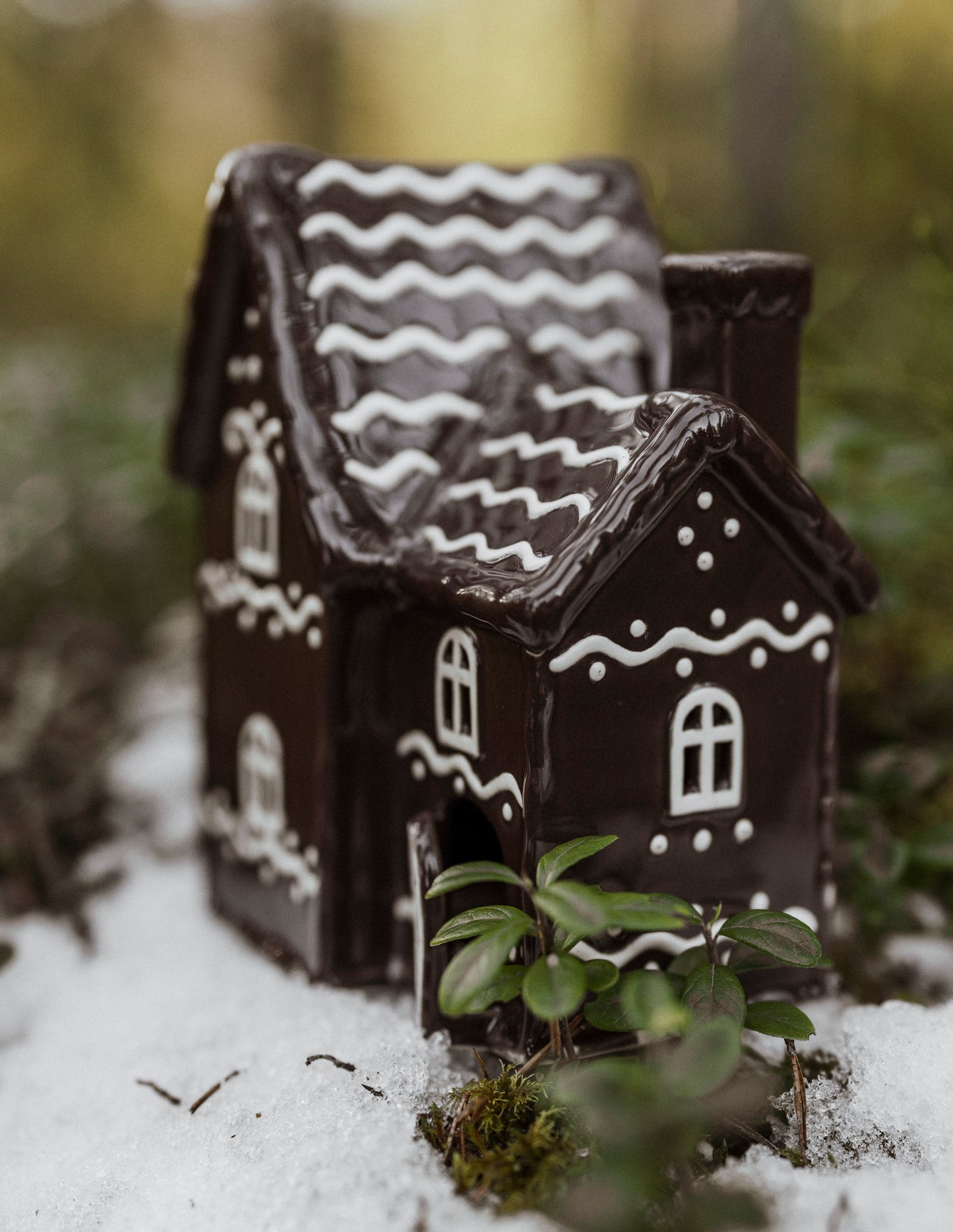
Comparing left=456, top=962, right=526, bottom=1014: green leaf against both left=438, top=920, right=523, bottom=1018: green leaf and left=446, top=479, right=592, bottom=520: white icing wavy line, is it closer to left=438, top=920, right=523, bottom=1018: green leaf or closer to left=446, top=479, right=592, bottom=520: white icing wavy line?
left=438, top=920, right=523, bottom=1018: green leaf

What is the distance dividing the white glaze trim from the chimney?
91 cm

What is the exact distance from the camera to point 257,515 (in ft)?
6.21

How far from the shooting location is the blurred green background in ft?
7.30

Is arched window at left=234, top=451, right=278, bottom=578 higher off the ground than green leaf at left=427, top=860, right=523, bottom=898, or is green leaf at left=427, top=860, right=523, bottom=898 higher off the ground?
arched window at left=234, top=451, right=278, bottom=578

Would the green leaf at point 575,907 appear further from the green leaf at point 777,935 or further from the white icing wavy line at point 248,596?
the white icing wavy line at point 248,596

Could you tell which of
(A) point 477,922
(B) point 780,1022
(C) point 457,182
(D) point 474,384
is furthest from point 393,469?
(B) point 780,1022

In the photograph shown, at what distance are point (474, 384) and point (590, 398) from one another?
228mm

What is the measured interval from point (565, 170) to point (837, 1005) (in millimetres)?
1388

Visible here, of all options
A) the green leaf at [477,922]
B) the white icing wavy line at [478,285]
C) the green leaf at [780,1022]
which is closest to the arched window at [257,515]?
the white icing wavy line at [478,285]

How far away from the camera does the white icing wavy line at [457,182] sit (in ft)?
6.06

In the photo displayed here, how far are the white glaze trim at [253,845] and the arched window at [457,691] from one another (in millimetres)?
332

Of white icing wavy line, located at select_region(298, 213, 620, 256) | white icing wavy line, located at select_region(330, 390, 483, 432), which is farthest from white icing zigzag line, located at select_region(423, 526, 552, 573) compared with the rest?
white icing wavy line, located at select_region(298, 213, 620, 256)

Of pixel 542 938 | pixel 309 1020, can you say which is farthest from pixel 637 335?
pixel 309 1020

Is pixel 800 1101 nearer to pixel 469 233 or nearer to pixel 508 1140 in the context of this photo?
pixel 508 1140
